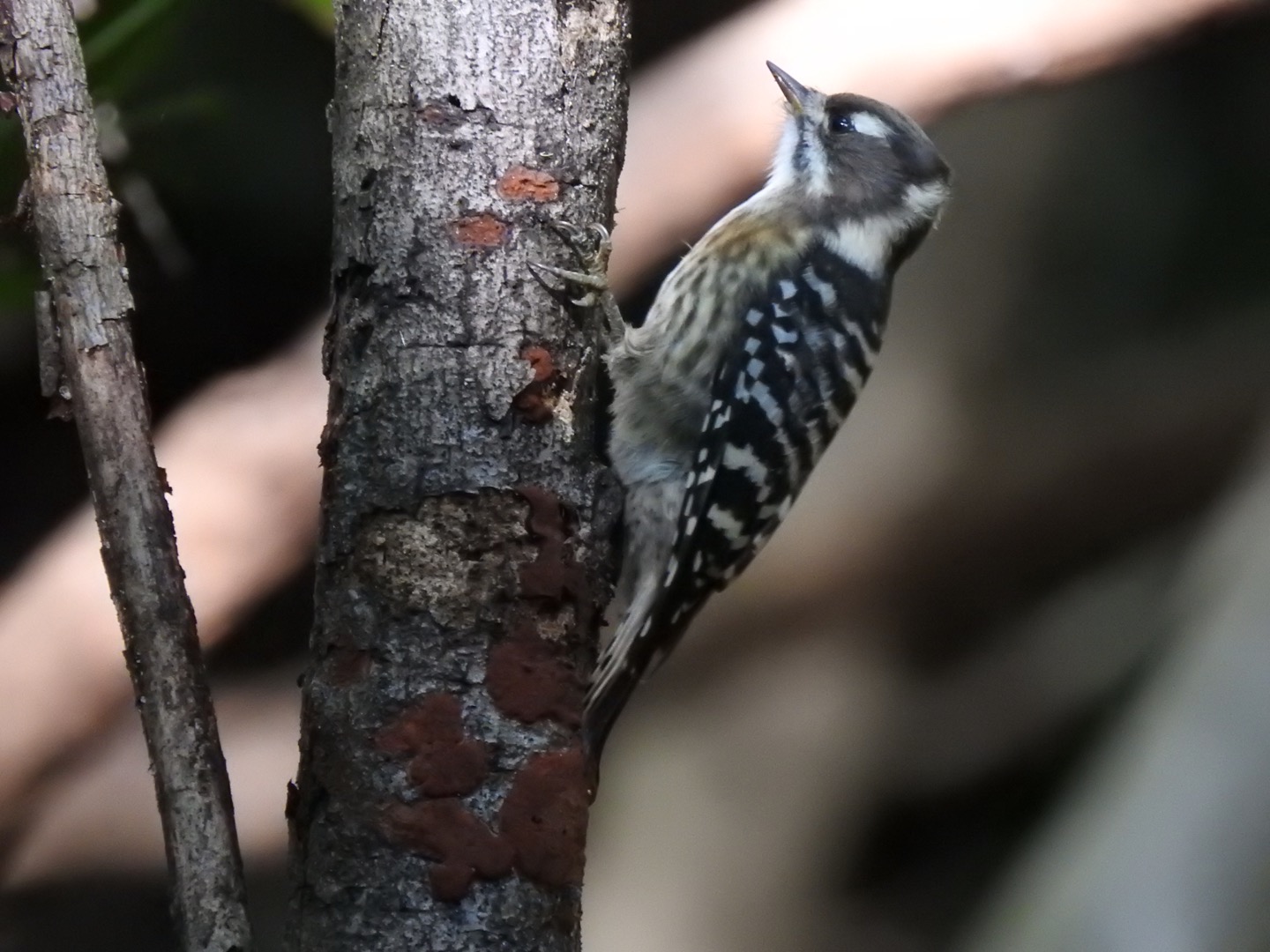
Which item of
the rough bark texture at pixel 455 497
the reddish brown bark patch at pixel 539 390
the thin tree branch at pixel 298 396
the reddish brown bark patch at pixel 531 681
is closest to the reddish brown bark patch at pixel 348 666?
the rough bark texture at pixel 455 497

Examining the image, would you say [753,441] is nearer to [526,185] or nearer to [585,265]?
[585,265]

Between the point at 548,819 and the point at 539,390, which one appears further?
the point at 539,390

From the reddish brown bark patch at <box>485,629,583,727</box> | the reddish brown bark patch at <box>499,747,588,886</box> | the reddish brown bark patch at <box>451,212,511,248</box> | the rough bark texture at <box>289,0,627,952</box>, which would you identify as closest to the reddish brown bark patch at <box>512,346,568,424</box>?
the rough bark texture at <box>289,0,627,952</box>

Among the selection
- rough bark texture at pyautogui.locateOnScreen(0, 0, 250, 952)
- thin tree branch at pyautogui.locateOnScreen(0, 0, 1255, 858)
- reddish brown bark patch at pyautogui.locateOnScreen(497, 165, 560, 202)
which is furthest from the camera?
thin tree branch at pyautogui.locateOnScreen(0, 0, 1255, 858)

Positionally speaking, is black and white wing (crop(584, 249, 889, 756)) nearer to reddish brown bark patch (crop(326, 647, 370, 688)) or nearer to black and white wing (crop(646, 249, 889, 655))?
black and white wing (crop(646, 249, 889, 655))

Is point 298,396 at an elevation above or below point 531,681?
below

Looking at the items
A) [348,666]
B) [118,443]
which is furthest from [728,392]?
[118,443]
